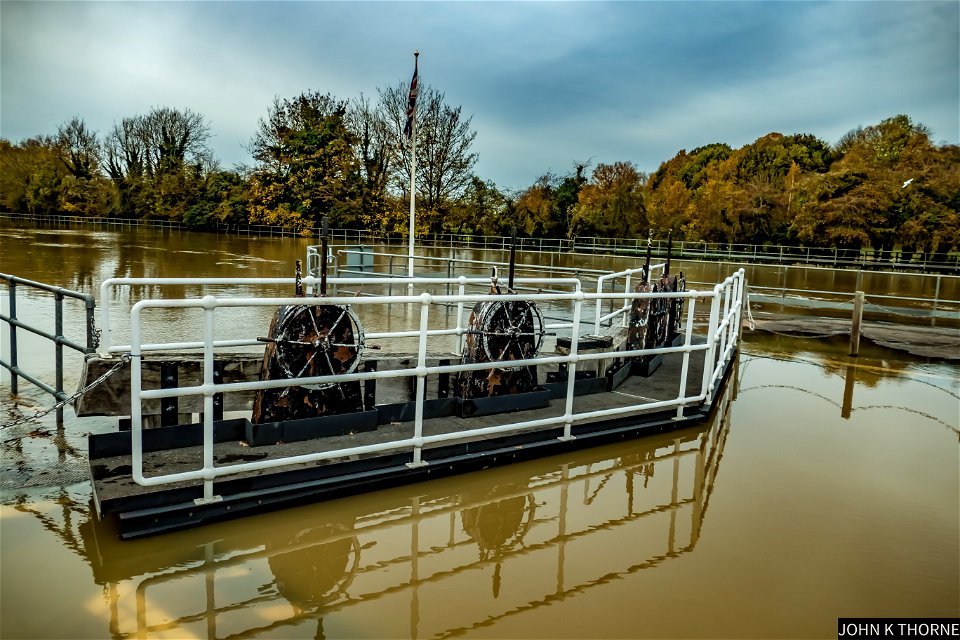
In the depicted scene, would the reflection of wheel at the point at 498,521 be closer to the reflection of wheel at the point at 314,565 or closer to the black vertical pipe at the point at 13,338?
the reflection of wheel at the point at 314,565

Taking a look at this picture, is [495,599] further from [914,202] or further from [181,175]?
[181,175]

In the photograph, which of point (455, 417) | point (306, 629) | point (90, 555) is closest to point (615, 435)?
point (455, 417)

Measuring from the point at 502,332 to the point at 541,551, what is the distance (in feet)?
7.62

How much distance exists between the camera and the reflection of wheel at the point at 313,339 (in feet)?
15.8

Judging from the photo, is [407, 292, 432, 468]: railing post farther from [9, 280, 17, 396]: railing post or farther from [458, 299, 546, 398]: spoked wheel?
[9, 280, 17, 396]: railing post

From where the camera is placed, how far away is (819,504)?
4.83m

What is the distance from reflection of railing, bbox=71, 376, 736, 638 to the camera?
129 inches

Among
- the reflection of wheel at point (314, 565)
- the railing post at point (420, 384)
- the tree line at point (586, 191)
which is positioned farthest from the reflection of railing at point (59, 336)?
the tree line at point (586, 191)

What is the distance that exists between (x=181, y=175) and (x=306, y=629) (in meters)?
69.6

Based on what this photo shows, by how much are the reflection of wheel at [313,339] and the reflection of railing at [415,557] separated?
106 cm

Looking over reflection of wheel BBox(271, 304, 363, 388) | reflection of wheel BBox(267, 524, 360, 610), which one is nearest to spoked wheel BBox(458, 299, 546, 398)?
reflection of wheel BBox(271, 304, 363, 388)

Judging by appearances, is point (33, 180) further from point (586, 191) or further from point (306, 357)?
point (306, 357)

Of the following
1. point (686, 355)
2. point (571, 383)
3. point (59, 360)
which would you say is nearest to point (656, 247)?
point (686, 355)

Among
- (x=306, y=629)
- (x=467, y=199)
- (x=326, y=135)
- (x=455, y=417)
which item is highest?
(x=326, y=135)
